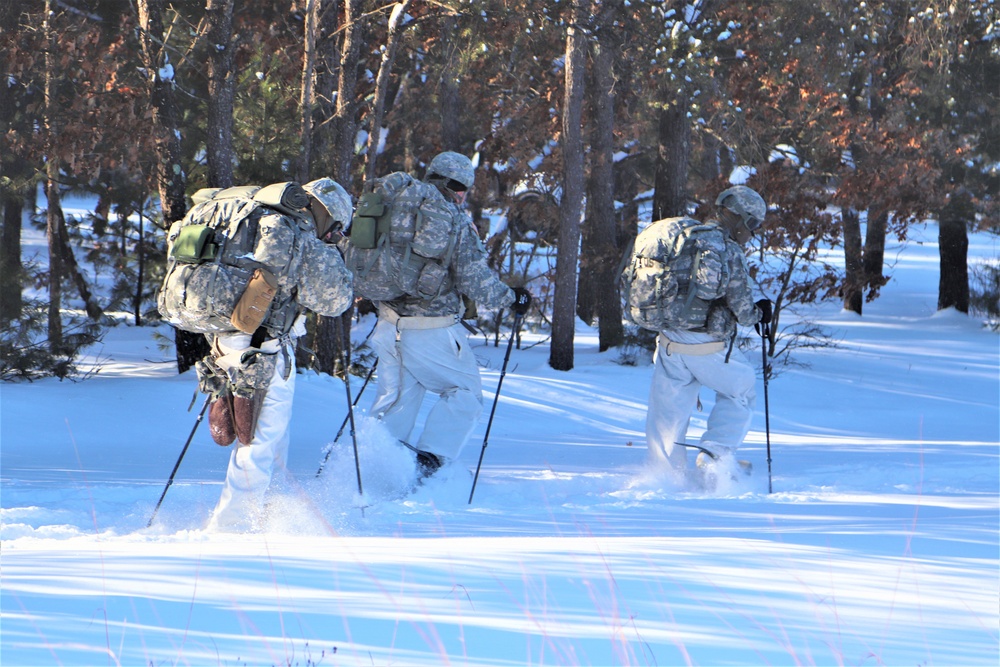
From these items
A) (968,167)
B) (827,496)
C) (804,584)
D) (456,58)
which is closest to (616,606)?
(804,584)

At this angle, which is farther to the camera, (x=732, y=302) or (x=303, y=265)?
(x=732, y=302)

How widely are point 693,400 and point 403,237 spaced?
228 centimetres

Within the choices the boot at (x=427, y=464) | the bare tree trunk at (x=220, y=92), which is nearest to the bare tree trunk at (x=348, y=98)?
the bare tree trunk at (x=220, y=92)

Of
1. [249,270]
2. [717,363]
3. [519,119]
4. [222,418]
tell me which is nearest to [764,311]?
[717,363]

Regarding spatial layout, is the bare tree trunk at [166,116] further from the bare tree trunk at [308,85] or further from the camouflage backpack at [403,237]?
the camouflage backpack at [403,237]

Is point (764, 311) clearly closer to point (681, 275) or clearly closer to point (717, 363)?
point (717, 363)

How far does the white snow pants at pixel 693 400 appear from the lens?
7668 mm

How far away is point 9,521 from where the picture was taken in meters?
5.89

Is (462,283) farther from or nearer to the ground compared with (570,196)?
nearer to the ground

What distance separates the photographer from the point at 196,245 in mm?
5648

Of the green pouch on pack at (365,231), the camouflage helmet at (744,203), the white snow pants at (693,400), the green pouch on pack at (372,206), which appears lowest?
the white snow pants at (693,400)

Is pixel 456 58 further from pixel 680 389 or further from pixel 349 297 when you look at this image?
pixel 349 297

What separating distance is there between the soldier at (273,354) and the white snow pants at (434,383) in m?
1.25

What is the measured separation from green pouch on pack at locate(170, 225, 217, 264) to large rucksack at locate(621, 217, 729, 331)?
307 centimetres
